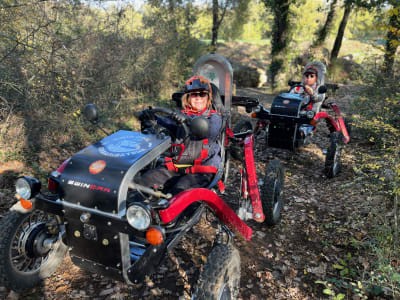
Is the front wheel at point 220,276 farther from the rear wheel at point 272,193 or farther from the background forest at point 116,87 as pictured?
the rear wheel at point 272,193

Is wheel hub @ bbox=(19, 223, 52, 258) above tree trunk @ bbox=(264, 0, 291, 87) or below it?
below

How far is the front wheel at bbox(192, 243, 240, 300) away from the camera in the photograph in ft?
8.02

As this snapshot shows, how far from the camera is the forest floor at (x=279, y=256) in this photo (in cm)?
316

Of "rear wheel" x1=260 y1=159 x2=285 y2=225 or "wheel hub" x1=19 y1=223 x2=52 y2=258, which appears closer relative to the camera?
"wheel hub" x1=19 y1=223 x2=52 y2=258

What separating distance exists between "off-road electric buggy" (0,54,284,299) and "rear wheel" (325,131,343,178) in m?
3.57

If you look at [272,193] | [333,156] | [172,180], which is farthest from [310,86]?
[172,180]

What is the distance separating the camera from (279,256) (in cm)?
383

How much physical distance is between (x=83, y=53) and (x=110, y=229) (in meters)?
5.93

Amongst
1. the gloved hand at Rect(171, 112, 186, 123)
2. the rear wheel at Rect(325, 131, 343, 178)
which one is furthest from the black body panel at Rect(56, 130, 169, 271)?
the rear wheel at Rect(325, 131, 343, 178)

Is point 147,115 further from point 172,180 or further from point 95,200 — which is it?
point 95,200

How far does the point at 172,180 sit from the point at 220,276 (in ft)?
4.21

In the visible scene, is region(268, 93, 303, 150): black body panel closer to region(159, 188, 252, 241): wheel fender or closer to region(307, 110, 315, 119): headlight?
region(307, 110, 315, 119): headlight

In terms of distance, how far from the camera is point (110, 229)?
7.55 feet

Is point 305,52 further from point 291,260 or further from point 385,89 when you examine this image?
point 291,260
